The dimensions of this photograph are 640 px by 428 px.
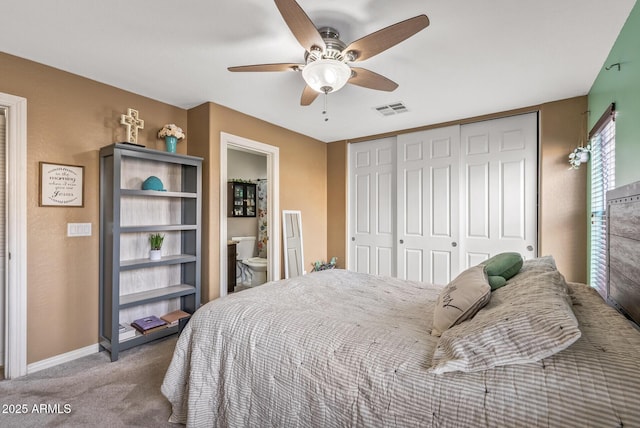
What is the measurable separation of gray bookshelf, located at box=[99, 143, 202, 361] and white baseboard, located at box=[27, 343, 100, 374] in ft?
0.32

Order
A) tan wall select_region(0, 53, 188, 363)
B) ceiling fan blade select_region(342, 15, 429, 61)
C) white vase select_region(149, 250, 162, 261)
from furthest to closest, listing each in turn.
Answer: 1. white vase select_region(149, 250, 162, 261)
2. tan wall select_region(0, 53, 188, 363)
3. ceiling fan blade select_region(342, 15, 429, 61)

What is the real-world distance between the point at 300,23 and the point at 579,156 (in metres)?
2.91

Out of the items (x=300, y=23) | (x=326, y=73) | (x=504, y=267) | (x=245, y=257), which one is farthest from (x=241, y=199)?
(x=504, y=267)

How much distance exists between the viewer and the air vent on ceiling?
3.23m

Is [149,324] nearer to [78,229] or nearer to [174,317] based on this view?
[174,317]

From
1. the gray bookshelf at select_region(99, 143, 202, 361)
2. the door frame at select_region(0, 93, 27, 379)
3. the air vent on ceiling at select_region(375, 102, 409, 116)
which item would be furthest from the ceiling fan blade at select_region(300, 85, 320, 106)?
the door frame at select_region(0, 93, 27, 379)

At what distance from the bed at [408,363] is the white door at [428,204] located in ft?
6.24

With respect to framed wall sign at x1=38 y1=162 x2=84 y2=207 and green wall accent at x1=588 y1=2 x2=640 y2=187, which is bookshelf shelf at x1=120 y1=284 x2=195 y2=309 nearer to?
framed wall sign at x1=38 y1=162 x2=84 y2=207

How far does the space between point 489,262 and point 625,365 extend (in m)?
0.98

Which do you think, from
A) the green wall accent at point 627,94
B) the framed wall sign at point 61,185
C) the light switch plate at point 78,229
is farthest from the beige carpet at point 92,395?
the green wall accent at point 627,94

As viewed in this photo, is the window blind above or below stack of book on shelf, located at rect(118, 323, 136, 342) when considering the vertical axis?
above

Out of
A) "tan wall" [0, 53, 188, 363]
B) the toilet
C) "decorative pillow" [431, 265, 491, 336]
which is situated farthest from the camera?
the toilet

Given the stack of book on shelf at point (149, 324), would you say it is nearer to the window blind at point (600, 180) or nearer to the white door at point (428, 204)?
the white door at point (428, 204)

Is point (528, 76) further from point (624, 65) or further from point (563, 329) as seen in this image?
point (563, 329)
